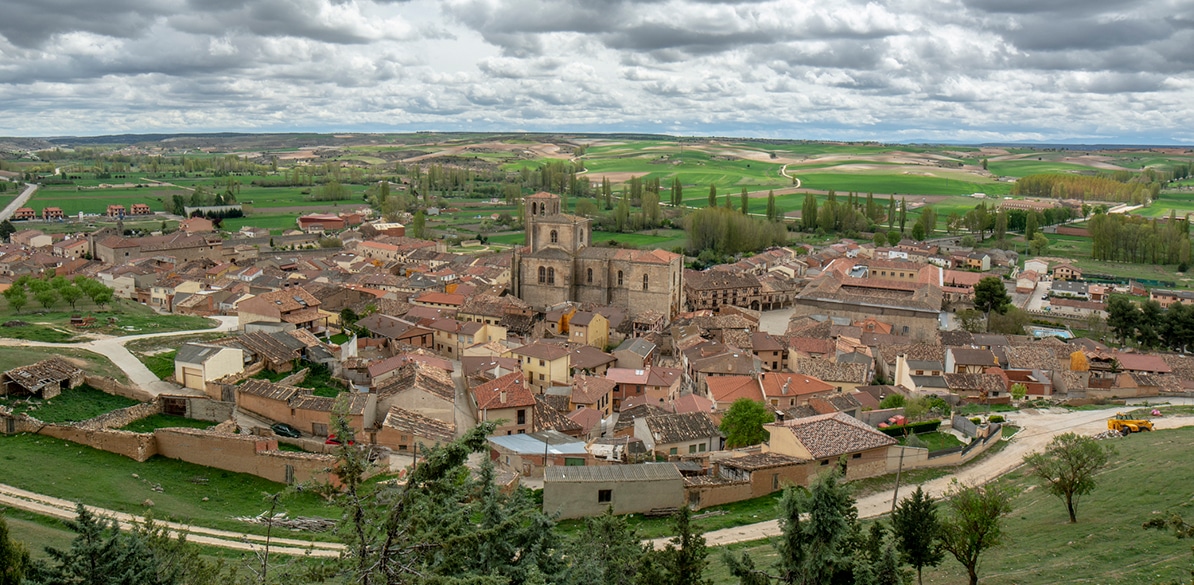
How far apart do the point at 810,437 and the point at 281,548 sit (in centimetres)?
1359

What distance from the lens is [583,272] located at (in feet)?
165

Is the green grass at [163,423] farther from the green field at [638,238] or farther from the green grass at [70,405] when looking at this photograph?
the green field at [638,238]

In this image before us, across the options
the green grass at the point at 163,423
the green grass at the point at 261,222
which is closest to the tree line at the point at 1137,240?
the green grass at the point at 163,423

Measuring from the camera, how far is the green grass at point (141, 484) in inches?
660

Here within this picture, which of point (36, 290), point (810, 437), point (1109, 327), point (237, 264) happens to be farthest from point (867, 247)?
point (36, 290)

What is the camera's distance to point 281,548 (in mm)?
15617

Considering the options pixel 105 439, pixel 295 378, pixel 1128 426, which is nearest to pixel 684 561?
pixel 105 439

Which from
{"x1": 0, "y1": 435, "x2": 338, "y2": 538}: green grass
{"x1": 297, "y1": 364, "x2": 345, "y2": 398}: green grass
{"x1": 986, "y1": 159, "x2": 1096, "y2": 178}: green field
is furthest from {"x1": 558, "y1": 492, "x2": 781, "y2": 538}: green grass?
{"x1": 986, "y1": 159, "x2": 1096, "y2": 178}: green field

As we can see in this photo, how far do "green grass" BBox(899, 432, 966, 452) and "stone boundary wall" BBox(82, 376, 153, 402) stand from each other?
72.4ft

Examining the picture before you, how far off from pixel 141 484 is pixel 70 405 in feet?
19.3

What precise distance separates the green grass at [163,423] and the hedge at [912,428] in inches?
798

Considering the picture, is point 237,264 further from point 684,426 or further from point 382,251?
point 684,426

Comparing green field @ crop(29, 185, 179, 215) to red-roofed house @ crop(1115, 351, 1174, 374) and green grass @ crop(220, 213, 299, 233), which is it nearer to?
Result: green grass @ crop(220, 213, 299, 233)

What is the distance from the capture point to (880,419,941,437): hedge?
Answer: 26.3 meters
